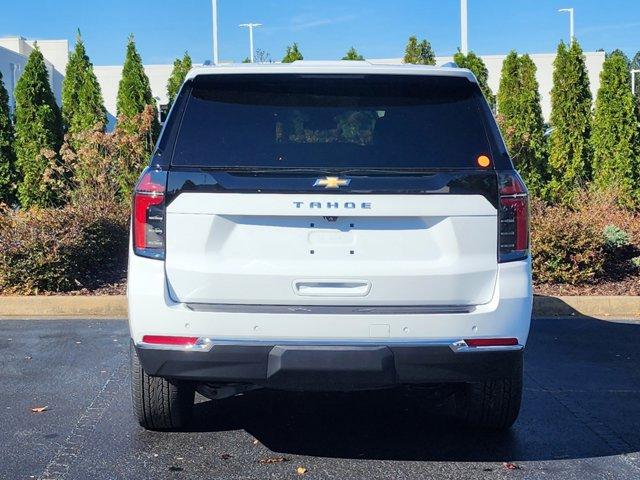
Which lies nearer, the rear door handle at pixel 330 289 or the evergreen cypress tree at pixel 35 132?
the rear door handle at pixel 330 289

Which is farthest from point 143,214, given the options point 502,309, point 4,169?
point 4,169

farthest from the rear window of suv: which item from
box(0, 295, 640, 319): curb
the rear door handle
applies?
box(0, 295, 640, 319): curb

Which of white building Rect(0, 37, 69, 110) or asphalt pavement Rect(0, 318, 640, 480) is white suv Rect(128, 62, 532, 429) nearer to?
asphalt pavement Rect(0, 318, 640, 480)

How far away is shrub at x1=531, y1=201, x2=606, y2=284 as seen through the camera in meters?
9.43

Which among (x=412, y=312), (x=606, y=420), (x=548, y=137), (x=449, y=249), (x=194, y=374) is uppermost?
(x=548, y=137)

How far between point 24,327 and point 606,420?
556 cm

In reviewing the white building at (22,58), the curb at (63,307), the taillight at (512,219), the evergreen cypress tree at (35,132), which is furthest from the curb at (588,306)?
the white building at (22,58)

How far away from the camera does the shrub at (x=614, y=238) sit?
10.1 meters

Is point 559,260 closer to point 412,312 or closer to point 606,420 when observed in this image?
point 606,420

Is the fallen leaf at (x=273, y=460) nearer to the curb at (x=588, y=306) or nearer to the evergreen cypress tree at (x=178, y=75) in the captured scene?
the curb at (x=588, y=306)

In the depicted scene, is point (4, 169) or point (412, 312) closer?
point (412, 312)

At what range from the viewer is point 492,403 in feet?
15.1

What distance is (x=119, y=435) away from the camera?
188 inches

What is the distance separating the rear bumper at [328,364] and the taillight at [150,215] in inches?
18.8
